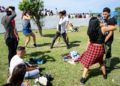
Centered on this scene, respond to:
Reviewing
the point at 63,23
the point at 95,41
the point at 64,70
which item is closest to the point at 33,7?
the point at 63,23

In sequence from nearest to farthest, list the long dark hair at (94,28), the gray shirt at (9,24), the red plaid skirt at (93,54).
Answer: the long dark hair at (94,28) → the red plaid skirt at (93,54) → the gray shirt at (9,24)

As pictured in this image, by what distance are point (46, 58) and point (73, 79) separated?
2.84 meters

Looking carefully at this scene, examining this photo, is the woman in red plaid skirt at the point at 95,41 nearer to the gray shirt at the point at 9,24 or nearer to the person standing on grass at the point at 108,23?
the person standing on grass at the point at 108,23

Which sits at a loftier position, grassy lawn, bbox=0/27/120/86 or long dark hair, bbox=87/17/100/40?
long dark hair, bbox=87/17/100/40

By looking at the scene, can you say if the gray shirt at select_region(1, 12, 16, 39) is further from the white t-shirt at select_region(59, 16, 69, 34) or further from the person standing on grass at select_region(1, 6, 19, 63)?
the white t-shirt at select_region(59, 16, 69, 34)

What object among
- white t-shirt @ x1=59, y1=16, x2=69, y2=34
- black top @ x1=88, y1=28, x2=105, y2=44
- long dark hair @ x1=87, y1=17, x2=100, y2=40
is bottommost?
white t-shirt @ x1=59, y1=16, x2=69, y2=34

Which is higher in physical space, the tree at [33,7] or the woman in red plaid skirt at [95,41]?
the woman in red plaid skirt at [95,41]

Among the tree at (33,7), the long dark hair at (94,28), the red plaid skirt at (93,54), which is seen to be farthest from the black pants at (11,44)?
the tree at (33,7)

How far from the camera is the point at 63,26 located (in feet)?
50.7

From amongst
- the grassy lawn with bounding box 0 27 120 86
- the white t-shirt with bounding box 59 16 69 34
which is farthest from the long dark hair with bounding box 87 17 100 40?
the white t-shirt with bounding box 59 16 69 34

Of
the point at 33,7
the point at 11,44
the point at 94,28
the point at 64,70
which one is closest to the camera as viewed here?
the point at 94,28

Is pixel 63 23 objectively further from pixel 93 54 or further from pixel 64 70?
pixel 93 54

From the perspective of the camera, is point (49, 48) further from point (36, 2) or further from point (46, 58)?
point (36, 2)

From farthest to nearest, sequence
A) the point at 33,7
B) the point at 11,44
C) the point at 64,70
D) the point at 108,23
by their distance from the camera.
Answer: the point at 33,7
the point at 64,70
the point at 11,44
the point at 108,23
